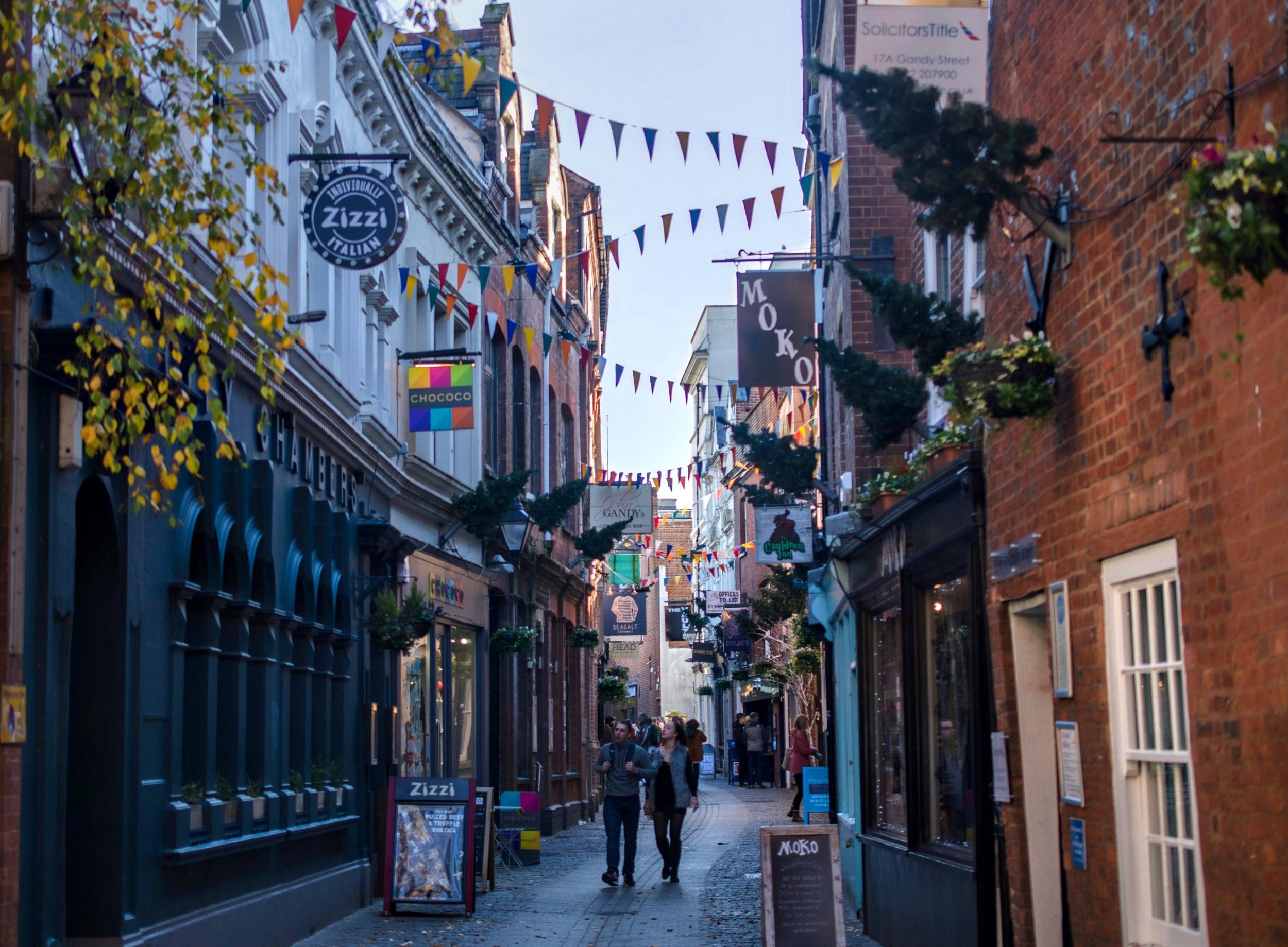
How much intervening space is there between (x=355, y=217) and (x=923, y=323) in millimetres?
5442

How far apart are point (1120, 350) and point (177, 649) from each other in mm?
7175

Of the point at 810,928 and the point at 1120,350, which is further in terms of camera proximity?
the point at 810,928

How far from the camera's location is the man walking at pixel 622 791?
17.4m

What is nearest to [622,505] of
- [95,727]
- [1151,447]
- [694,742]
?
[694,742]

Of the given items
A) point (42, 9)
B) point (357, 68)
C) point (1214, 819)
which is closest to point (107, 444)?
point (42, 9)

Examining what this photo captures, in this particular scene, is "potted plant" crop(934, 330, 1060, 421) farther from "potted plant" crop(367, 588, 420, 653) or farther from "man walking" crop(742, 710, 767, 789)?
"man walking" crop(742, 710, 767, 789)

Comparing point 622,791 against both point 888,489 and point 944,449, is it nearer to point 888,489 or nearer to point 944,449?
point 888,489

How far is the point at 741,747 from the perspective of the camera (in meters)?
46.8

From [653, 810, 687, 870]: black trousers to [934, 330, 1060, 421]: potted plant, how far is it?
11148 mm

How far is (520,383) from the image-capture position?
92.9ft

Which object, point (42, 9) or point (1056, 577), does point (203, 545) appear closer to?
point (42, 9)

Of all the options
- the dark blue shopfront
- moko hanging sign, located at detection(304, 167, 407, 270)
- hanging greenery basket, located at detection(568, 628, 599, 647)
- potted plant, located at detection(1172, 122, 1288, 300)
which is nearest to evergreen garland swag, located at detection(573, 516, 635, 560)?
hanging greenery basket, located at detection(568, 628, 599, 647)

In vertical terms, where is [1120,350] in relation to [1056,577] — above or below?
above

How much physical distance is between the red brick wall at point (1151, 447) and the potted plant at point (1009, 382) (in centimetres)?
12
